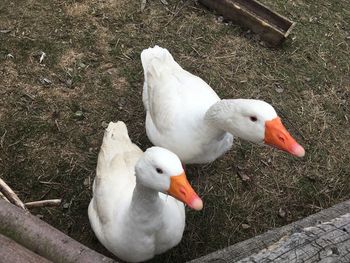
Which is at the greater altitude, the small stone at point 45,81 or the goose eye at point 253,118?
the goose eye at point 253,118

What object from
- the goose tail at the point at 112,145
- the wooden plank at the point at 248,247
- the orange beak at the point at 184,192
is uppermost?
the orange beak at the point at 184,192

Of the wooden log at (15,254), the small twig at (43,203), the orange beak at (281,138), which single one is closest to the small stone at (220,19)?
the orange beak at (281,138)

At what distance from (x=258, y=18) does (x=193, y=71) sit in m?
0.86

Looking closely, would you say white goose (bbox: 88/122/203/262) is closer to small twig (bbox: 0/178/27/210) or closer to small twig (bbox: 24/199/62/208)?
small twig (bbox: 24/199/62/208)

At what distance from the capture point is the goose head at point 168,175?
89.7 inches

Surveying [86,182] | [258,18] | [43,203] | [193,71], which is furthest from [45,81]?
[258,18]

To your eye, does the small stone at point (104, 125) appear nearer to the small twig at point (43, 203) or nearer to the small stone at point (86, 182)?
the small stone at point (86, 182)

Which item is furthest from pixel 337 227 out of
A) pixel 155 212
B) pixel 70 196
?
pixel 70 196

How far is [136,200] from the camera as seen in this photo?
2.56m

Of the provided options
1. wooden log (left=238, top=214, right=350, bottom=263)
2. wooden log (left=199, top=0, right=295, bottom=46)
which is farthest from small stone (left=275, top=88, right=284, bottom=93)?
wooden log (left=238, top=214, right=350, bottom=263)

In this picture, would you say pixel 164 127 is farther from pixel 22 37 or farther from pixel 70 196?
pixel 22 37

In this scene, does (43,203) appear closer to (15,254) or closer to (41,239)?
(41,239)

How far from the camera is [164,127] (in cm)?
313

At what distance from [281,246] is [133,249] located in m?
1.00
